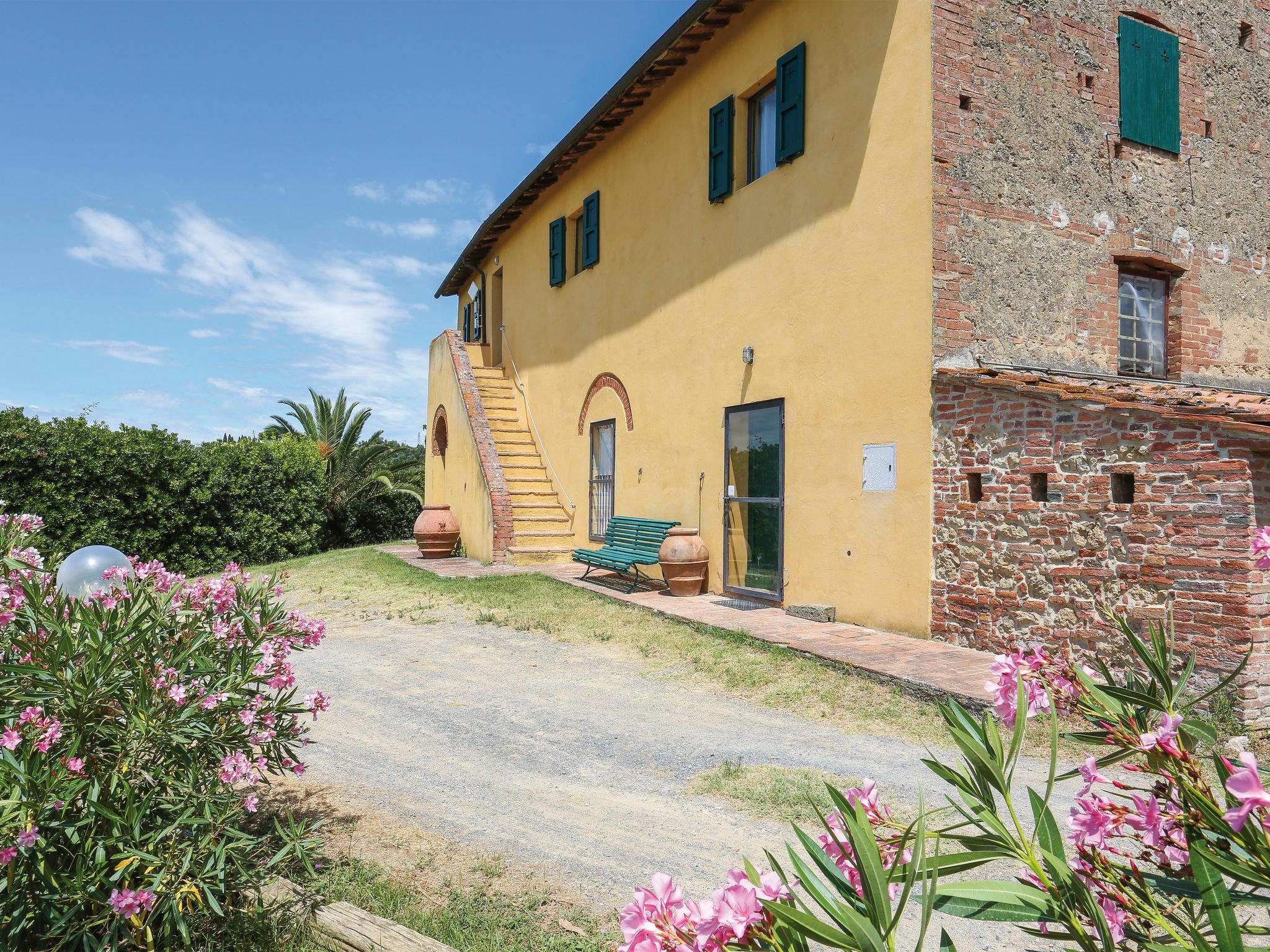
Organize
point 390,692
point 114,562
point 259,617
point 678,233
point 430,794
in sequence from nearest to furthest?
point 259,617 < point 430,794 < point 114,562 < point 390,692 < point 678,233

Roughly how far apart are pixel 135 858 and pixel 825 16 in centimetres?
902

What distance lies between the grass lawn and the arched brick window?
4.44m

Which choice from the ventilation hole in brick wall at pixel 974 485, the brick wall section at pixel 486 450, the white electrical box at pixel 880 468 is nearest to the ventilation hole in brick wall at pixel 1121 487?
the ventilation hole in brick wall at pixel 974 485

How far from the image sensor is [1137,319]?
8.38 metres

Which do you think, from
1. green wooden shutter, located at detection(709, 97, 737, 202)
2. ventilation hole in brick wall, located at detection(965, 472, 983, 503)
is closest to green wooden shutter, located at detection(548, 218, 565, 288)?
green wooden shutter, located at detection(709, 97, 737, 202)

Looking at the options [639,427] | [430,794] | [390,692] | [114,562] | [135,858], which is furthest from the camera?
[639,427]

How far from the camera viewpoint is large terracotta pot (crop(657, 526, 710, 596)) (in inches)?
389

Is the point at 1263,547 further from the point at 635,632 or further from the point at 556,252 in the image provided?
the point at 556,252

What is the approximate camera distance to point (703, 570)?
10.0 meters

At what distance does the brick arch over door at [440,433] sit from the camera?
1797 cm

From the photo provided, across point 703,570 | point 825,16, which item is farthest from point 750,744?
point 825,16

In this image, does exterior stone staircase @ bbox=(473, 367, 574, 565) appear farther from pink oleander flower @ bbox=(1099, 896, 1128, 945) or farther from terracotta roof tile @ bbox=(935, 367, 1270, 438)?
pink oleander flower @ bbox=(1099, 896, 1128, 945)

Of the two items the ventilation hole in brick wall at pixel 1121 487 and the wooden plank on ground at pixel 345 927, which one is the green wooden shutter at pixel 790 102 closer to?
the ventilation hole in brick wall at pixel 1121 487

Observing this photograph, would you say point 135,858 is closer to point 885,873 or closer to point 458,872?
point 458,872
